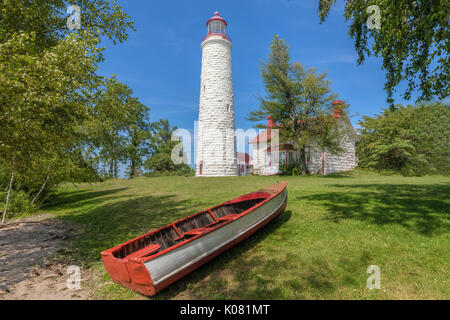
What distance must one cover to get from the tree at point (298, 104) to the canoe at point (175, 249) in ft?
66.4

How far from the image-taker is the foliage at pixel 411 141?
26.9 meters

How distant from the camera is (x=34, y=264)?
582cm

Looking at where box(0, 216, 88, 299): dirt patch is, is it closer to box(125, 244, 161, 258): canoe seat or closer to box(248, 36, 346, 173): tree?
box(125, 244, 161, 258): canoe seat

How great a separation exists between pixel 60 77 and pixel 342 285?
7433mm

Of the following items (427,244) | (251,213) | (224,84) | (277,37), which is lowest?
(427,244)

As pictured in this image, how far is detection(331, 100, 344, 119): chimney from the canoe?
22.1m

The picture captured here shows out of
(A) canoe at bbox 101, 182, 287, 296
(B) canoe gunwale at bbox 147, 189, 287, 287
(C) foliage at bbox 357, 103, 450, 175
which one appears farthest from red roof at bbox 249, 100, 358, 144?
(A) canoe at bbox 101, 182, 287, 296

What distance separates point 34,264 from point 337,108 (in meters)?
27.5

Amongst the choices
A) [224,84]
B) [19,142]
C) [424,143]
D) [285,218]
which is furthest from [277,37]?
[19,142]

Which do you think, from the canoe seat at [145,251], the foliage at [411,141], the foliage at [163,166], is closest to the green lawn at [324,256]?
the canoe seat at [145,251]

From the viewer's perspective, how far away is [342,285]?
404cm

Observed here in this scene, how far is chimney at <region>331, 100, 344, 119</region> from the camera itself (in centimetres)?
2442
